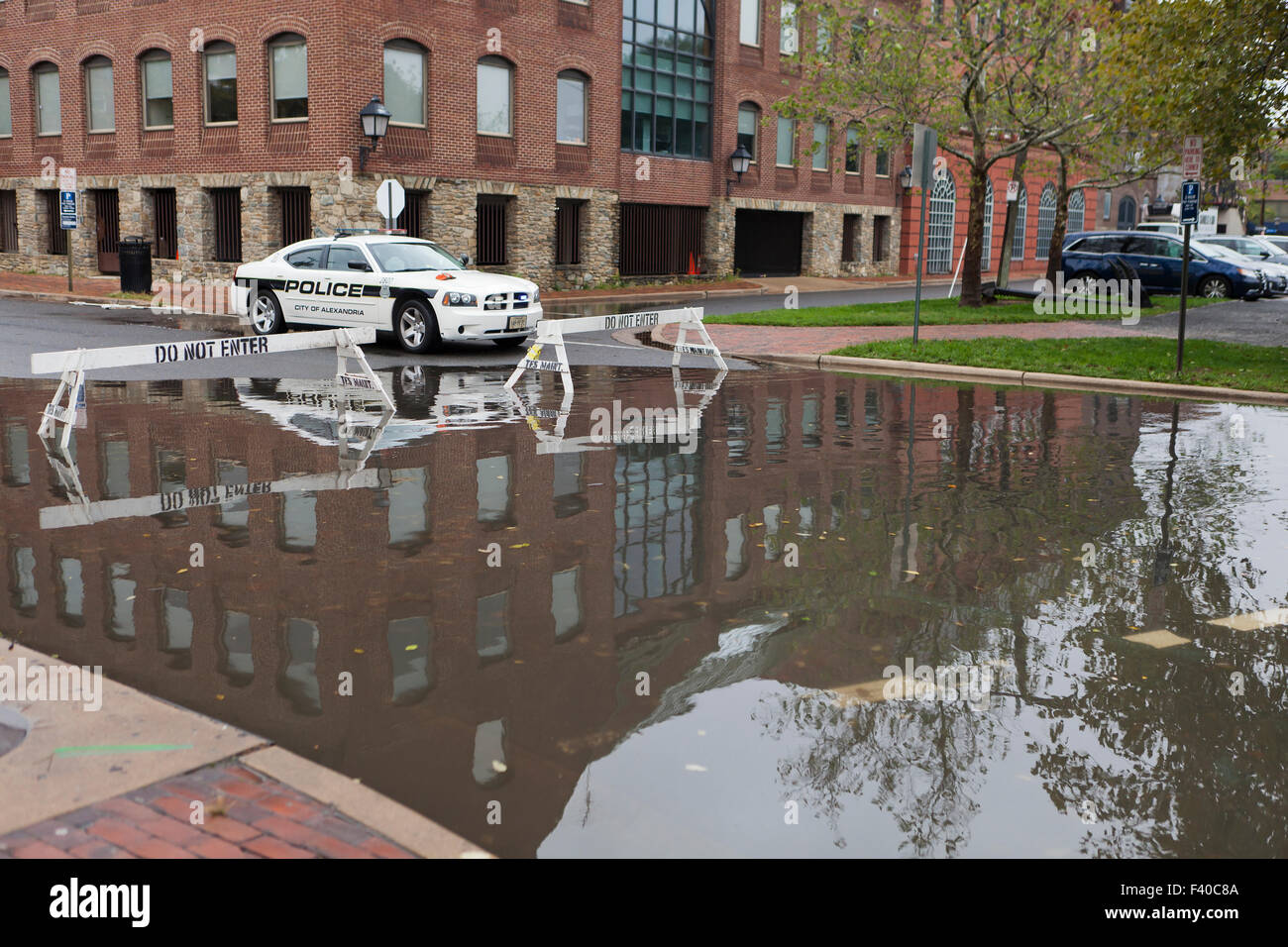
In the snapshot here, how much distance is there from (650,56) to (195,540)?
1306 inches

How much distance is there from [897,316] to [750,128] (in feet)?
66.2

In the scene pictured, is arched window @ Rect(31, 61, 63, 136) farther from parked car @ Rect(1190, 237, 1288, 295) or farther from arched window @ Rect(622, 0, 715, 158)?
parked car @ Rect(1190, 237, 1288, 295)

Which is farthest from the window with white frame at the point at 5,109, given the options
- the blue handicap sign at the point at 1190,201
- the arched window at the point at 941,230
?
the blue handicap sign at the point at 1190,201

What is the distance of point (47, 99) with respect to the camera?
3600 cm

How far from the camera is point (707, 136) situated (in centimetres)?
4062

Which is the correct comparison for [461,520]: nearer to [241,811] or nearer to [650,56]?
[241,811]

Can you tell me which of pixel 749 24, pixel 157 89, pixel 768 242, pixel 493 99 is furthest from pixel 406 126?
pixel 768 242

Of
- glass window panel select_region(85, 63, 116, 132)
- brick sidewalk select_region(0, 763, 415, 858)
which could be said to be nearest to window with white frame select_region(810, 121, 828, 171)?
glass window panel select_region(85, 63, 116, 132)

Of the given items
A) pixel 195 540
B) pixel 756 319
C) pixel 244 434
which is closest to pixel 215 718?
pixel 195 540

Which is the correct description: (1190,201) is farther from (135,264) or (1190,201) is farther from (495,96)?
(135,264)

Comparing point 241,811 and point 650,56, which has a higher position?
point 650,56

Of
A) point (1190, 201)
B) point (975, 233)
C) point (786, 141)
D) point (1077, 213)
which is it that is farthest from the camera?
point (1077, 213)

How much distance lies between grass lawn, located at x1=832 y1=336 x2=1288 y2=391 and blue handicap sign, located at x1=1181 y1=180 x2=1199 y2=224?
1.90 metres
